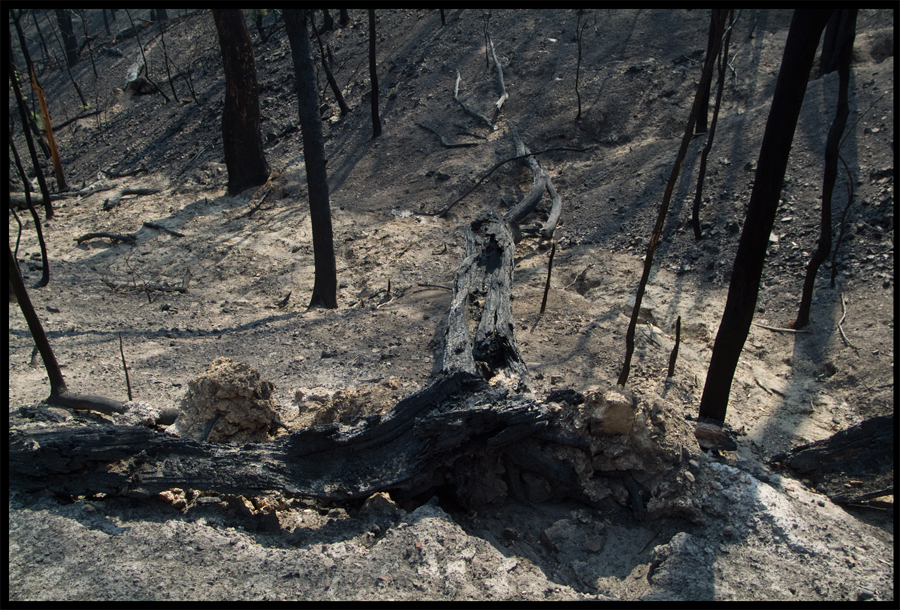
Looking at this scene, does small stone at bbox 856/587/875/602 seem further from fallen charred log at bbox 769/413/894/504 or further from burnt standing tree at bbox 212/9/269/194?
burnt standing tree at bbox 212/9/269/194

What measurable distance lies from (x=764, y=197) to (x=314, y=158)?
4.75 meters

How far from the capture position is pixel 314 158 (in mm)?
6215

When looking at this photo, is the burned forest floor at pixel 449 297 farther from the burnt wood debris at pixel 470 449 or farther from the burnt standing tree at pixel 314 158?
the burnt standing tree at pixel 314 158

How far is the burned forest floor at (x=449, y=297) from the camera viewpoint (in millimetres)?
2303

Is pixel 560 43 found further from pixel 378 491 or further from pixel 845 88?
pixel 378 491

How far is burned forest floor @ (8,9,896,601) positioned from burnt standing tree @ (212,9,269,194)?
518 mm

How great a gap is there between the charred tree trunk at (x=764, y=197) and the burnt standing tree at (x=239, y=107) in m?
9.26

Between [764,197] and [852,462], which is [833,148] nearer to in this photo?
[764,197]

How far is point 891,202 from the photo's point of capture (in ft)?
19.6

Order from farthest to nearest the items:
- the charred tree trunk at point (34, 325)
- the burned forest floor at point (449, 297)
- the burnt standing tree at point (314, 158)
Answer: the burnt standing tree at point (314, 158) < the charred tree trunk at point (34, 325) < the burned forest floor at point (449, 297)

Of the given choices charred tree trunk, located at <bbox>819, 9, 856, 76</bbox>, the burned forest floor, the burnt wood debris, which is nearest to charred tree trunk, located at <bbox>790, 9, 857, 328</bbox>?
the burned forest floor

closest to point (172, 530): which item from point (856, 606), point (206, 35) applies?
point (856, 606)

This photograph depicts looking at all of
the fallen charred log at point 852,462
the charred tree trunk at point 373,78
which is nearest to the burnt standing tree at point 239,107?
the charred tree trunk at point 373,78

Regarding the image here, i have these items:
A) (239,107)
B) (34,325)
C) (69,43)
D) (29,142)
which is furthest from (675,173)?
(69,43)
